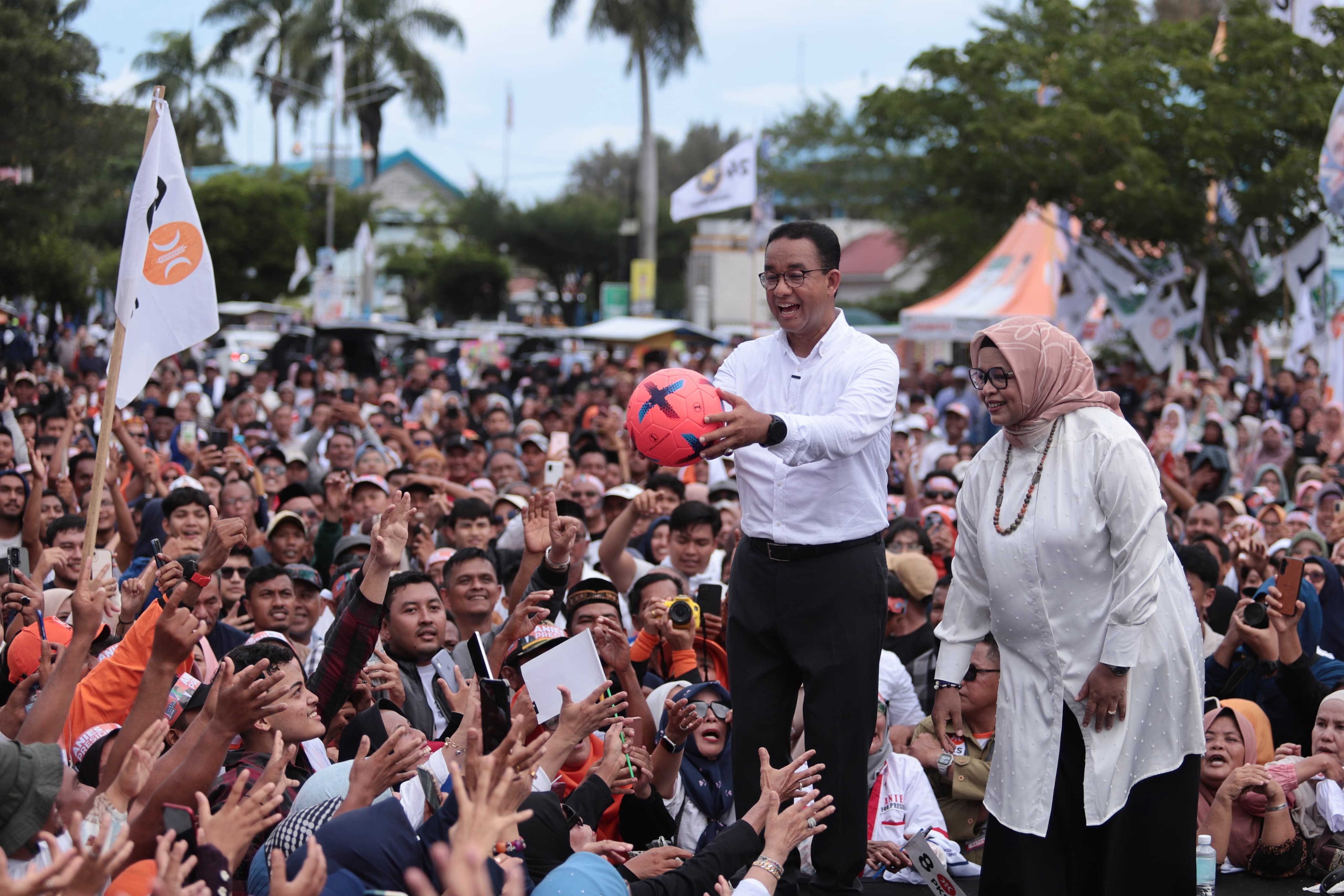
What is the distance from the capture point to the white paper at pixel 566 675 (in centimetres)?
425

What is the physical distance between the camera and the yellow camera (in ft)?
18.9

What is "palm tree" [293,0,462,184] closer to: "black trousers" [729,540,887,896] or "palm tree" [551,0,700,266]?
"palm tree" [551,0,700,266]

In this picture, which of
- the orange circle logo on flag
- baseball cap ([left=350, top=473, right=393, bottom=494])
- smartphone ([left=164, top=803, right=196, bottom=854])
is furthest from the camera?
baseball cap ([left=350, top=473, right=393, bottom=494])

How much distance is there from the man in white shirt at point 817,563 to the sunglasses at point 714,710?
0.93 meters

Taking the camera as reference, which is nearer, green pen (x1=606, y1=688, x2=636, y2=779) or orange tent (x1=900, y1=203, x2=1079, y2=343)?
green pen (x1=606, y1=688, x2=636, y2=779)

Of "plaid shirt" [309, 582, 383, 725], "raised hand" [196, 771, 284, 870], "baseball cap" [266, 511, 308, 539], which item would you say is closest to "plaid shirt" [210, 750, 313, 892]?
"plaid shirt" [309, 582, 383, 725]

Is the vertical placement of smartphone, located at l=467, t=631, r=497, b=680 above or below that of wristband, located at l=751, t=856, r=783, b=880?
above

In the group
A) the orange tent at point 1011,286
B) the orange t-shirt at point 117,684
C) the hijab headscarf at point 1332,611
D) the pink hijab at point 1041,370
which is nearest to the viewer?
the pink hijab at point 1041,370

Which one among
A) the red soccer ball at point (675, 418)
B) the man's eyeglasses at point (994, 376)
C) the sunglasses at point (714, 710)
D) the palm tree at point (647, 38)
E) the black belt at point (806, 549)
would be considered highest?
the palm tree at point (647, 38)

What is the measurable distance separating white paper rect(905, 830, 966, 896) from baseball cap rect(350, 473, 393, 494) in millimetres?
5194

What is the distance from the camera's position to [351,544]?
759 centimetres

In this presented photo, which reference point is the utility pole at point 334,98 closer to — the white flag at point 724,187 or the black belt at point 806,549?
the white flag at point 724,187

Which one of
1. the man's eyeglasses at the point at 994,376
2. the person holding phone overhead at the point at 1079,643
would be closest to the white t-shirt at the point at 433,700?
the person holding phone overhead at the point at 1079,643

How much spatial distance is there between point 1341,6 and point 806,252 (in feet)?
61.6
